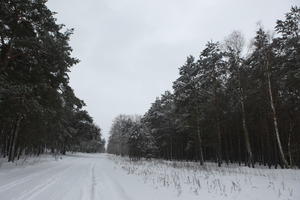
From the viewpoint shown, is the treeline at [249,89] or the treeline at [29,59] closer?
the treeline at [29,59]

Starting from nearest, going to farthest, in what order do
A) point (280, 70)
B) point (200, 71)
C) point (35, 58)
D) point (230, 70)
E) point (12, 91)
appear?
point (12, 91) < point (35, 58) < point (280, 70) < point (230, 70) < point (200, 71)

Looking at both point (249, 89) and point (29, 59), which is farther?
point (249, 89)

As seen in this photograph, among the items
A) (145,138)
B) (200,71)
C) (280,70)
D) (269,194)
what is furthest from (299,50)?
(145,138)

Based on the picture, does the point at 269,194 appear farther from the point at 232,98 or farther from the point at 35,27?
the point at 232,98

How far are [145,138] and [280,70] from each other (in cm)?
3220

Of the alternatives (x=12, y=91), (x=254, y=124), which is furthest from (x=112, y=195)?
(x=254, y=124)

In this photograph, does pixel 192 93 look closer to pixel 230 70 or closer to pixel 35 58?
pixel 230 70

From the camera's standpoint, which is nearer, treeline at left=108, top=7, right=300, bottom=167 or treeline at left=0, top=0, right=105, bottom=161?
treeline at left=0, top=0, right=105, bottom=161

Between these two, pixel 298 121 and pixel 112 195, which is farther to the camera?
pixel 298 121

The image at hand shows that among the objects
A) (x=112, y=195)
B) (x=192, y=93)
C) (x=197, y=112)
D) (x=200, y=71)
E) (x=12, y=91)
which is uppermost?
(x=200, y=71)

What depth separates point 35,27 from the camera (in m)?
16.5

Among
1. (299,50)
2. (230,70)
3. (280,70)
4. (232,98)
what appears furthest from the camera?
(232,98)

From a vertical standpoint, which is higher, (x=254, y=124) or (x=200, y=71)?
(x=200, y=71)

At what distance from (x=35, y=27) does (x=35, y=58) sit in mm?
2077
